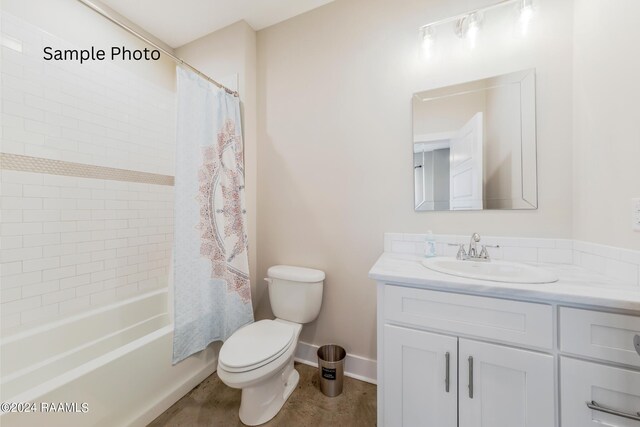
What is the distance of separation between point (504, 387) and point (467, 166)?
105 centimetres

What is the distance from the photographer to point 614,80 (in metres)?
0.99

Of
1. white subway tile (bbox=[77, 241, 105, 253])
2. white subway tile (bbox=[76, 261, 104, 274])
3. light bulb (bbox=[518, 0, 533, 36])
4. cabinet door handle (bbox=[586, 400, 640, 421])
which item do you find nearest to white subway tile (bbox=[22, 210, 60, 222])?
white subway tile (bbox=[77, 241, 105, 253])

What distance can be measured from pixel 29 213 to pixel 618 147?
2878 millimetres

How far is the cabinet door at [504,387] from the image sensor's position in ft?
2.75

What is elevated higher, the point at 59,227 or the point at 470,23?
the point at 470,23

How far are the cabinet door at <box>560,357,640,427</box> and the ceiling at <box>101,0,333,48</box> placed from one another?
2.33m

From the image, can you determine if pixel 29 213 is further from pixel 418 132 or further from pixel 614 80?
pixel 614 80

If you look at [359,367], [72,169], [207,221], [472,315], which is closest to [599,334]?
[472,315]

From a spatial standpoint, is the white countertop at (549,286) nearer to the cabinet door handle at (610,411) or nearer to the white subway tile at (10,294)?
the cabinet door handle at (610,411)

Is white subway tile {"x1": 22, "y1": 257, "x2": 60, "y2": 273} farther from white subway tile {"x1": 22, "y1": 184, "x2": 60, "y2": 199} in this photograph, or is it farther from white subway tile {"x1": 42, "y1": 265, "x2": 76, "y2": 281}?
white subway tile {"x1": 22, "y1": 184, "x2": 60, "y2": 199}

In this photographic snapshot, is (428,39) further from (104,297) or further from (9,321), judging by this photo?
(9,321)

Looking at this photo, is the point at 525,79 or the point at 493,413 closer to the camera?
the point at 493,413

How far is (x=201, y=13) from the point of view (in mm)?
1775

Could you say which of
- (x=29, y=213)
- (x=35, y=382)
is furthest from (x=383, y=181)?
(x=35, y=382)
